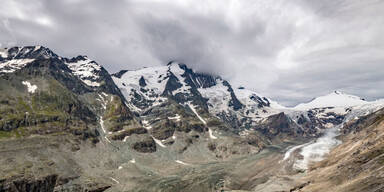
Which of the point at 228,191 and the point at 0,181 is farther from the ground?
the point at 0,181

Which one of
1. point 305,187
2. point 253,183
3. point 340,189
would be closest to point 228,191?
point 253,183

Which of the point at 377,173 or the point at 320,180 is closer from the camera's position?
the point at 377,173

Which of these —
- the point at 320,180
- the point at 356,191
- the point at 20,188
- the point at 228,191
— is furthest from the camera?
the point at 20,188

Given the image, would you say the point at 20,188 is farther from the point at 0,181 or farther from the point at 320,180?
the point at 320,180

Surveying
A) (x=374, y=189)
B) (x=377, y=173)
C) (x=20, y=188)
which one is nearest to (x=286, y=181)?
(x=377, y=173)

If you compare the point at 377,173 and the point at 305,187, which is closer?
the point at 377,173

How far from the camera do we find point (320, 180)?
143125 millimetres

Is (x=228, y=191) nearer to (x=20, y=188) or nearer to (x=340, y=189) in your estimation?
(x=340, y=189)

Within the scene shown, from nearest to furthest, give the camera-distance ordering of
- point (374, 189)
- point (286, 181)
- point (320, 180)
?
point (374, 189), point (320, 180), point (286, 181)

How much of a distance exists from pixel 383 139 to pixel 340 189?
204ft

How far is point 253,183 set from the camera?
19788 centimetres

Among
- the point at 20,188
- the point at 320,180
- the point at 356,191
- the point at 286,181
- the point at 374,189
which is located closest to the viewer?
the point at 374,189

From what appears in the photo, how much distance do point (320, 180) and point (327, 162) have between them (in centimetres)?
5337

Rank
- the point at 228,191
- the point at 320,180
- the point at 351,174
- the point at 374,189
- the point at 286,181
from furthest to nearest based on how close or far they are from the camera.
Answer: the point at 228,191 < the point at 286,181 < the point at 320,180 < the point at 351,174 < the point at 374,189
